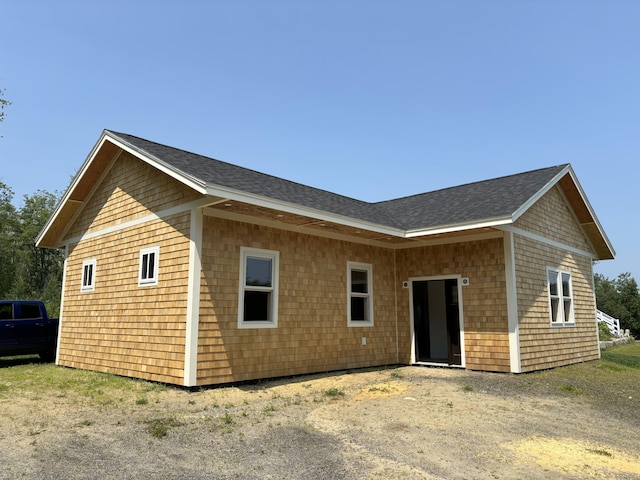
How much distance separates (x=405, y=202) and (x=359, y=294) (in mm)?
4823

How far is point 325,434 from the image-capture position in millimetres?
5547

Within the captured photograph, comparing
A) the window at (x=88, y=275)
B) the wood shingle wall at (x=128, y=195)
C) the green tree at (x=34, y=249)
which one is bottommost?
the window at (x=88, y=275)

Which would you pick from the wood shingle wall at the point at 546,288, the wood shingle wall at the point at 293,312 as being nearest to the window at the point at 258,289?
the wood shingle wall at the point at 293,312

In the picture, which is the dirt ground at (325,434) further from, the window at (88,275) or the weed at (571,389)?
the window at (88,275)

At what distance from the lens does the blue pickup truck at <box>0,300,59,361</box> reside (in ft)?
37.9

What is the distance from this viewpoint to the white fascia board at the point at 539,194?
9.48 m

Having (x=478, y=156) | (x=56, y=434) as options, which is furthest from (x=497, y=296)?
(x=478, y=156)

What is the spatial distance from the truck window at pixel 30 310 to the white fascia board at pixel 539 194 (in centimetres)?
1248

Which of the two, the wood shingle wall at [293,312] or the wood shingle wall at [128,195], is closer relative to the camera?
the wood shingle wall at [293,312]

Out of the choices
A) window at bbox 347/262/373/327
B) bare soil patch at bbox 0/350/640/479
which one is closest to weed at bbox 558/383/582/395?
bare soil patch at bbox 0/350/640/479

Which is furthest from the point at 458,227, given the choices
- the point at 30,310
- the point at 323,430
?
the point at 30,310

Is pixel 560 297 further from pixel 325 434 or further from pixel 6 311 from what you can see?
pixel 6 311

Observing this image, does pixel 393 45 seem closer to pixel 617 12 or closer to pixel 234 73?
pixel 234 73

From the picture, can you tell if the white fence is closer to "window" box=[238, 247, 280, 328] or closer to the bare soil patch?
the bare soil patch
